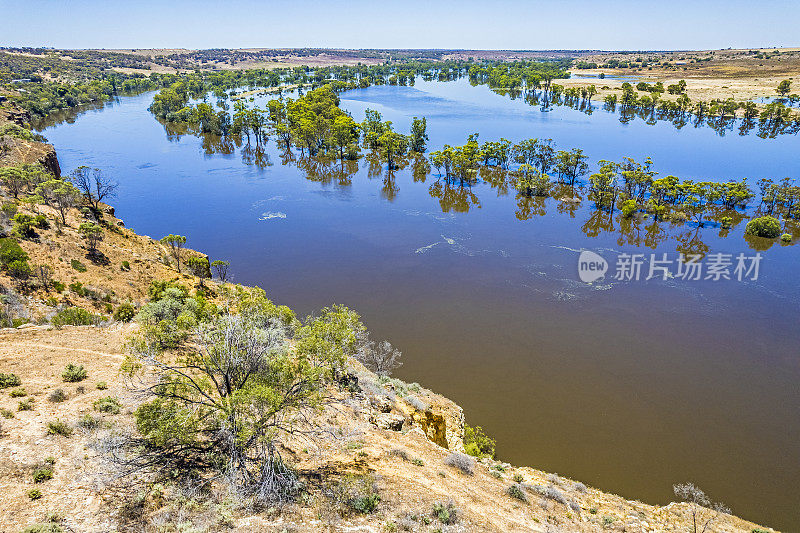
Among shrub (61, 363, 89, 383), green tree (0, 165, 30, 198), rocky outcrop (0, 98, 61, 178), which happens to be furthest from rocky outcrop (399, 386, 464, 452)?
rocky outcrop (0, 98, 61, 178)

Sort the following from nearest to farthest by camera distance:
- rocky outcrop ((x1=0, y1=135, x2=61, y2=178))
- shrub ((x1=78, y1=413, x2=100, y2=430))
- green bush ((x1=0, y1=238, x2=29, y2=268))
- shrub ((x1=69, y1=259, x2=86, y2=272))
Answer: shrub ((x1=78, y1=413, x2=100, y2=430)) → green bush ((x1=0, y1=238, x2=29, y2=268)) → shrub ((x1=69, y1=259, x2=86, y2=272)) → rocky outcrop ((x1=0, y1=135, x2=61, y2=178))

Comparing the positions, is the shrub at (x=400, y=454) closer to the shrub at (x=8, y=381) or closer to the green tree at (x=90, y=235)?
the shrub at (x=8, y=381)

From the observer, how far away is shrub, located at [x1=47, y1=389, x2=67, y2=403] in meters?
17.3

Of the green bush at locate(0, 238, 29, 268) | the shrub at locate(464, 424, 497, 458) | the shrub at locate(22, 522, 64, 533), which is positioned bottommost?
the shrub at locate(464, 424, 497, 458)

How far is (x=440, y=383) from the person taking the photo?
1164 inches

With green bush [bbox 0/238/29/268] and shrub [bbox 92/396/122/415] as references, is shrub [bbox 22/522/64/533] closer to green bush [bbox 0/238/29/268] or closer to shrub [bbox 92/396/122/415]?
shrub [bbox 92/396/122/415]

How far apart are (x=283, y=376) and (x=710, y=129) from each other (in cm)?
12038

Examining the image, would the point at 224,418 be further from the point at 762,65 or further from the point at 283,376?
the point at 762,65

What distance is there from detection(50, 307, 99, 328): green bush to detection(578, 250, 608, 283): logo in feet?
139

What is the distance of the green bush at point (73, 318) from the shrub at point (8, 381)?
23.8 ft

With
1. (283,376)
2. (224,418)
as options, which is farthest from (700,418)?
(224,418)

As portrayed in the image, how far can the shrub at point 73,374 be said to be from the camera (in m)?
18.8

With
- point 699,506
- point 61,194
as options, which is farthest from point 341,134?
point 699,506

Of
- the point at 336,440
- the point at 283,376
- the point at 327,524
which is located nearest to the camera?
the point at 327,524
